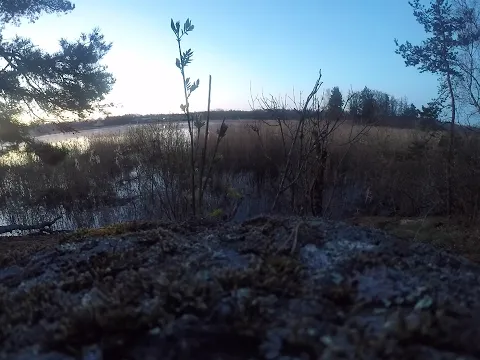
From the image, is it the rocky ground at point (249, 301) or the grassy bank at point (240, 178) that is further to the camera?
the grassy bank at point (240, 178)

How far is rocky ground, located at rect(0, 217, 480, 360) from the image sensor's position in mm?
Answer: 1040

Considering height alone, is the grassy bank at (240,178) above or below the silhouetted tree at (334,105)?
below

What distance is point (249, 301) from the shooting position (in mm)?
1216

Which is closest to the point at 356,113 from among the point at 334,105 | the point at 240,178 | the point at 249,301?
the point at 334,105

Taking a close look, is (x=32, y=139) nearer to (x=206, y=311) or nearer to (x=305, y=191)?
(x=305, y=191)

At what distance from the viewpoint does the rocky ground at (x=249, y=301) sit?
40.9 inches

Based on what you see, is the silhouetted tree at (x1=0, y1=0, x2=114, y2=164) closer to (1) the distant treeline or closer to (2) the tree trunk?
(1) the distant treeline

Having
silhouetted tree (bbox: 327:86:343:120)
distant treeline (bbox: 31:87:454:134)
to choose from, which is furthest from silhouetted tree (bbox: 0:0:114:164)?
silhouetted tree (bbox: 327:86:343:120)

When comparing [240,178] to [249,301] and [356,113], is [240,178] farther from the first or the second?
[249,301]

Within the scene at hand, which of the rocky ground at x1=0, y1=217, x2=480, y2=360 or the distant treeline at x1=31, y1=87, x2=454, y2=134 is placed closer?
the rocky ground at x1=0, y1=217, x2=480, y2=360

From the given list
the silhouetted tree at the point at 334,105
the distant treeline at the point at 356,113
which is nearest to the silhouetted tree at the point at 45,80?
the distant treeline at the point at 356,113

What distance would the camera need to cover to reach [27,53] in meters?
11.2

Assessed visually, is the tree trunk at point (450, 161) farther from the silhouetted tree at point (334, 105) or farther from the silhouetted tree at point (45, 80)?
the silhouetted tree at point (45, 80)

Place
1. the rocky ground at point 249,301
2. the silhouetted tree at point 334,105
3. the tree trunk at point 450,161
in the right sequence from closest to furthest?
the rocky ground at point 249,301 < the silhouetted tree at point 334,105 < the tree trunk at point 450,161
